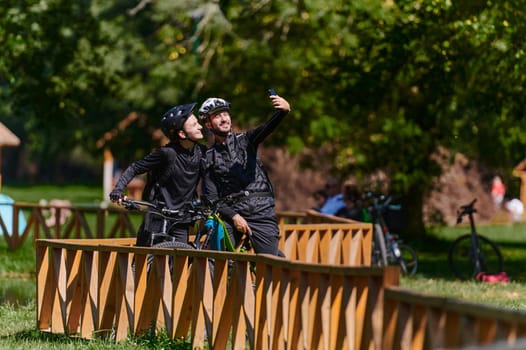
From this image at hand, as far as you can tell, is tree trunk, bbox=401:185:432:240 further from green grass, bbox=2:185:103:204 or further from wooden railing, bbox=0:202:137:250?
green grass, bbox=2:185:103:204

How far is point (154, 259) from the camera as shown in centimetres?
1080

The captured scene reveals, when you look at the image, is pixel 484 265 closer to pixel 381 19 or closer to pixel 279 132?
pixel 381 19

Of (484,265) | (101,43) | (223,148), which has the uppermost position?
(101,43)

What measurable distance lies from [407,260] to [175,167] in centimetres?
1119

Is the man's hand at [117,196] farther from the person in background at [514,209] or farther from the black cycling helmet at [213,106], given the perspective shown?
the person in background at [514,209]

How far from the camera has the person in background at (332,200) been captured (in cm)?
2136

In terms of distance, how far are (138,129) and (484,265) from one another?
94.0 ft

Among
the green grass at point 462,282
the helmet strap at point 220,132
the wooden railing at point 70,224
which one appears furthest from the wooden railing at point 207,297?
the wooden railing at point 70,224

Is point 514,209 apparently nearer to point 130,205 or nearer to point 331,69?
point 331,69

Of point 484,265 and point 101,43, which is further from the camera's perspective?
point 101,43

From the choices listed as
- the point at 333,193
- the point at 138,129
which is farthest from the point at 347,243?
the point at 138,129

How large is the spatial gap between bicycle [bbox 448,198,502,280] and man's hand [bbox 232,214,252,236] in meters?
8.34

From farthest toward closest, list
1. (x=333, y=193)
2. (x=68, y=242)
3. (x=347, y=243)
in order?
1. (x=333, y=193)
2. (x=347, y=243)
3. (x=68, y=242)

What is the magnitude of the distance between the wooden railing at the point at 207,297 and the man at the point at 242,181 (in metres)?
0.39
